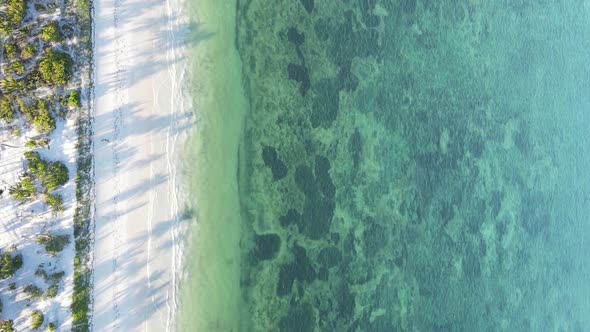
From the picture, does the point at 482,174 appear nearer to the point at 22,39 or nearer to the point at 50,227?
the point at 50,227

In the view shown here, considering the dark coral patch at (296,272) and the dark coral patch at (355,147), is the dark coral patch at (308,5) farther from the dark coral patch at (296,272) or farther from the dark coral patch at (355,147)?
the dark coral patch at (296,272)

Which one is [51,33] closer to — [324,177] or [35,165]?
[35,165]

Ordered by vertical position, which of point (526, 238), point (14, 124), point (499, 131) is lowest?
point (526, 238)

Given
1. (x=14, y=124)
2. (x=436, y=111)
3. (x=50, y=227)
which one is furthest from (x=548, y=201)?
(x=14, y=124)

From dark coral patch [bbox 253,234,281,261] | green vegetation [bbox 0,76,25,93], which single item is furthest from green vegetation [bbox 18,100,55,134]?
dark coral patch [bbox 253,234,281,261]

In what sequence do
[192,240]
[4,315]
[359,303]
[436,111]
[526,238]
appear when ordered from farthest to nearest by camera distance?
[526,238] → [436,111] → [359,303] → [192,240] → [4,315]

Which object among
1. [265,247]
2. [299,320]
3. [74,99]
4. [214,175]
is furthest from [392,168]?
[74,99]

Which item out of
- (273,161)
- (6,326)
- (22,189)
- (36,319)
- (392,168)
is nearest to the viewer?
(6,326)
